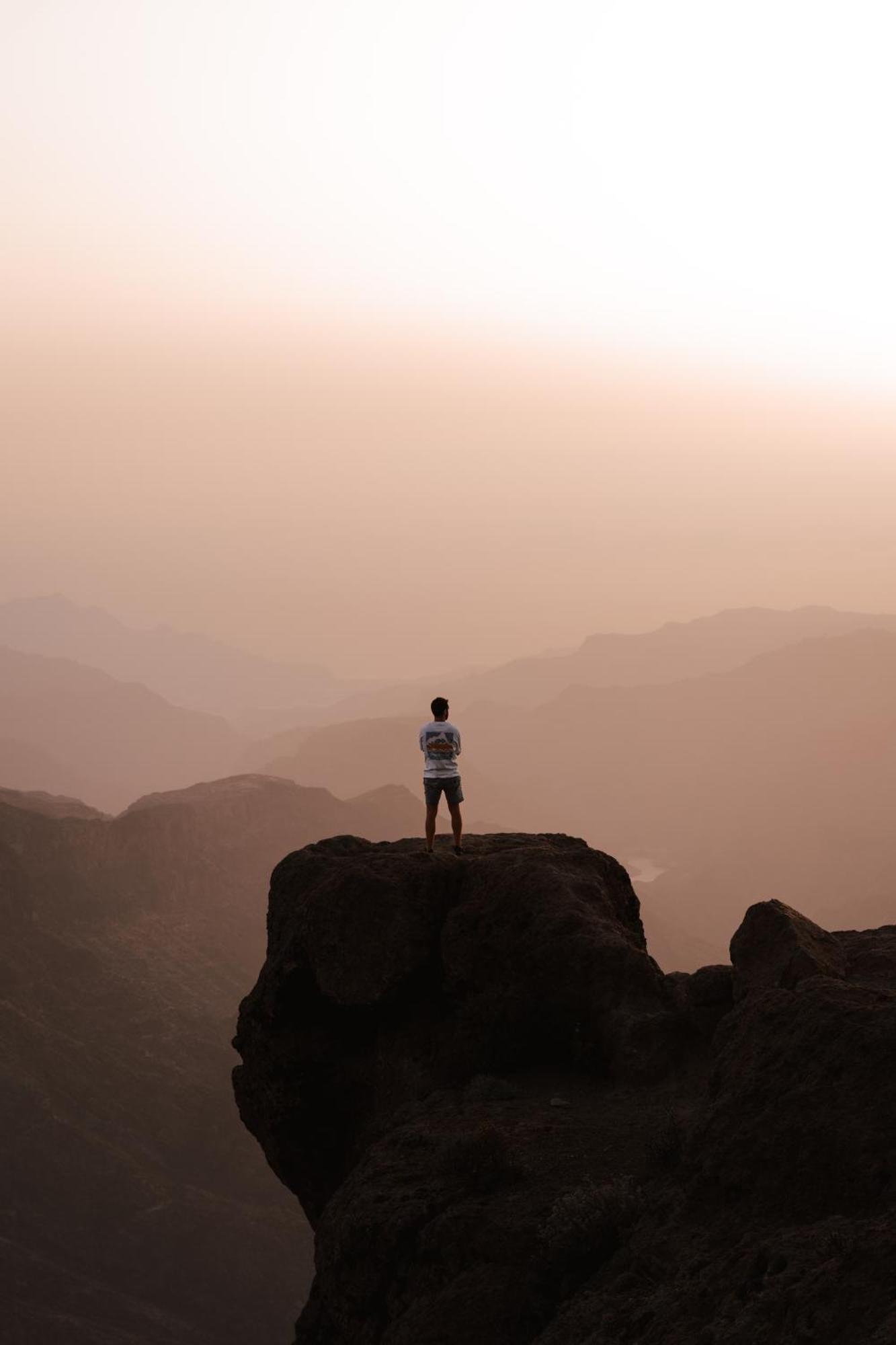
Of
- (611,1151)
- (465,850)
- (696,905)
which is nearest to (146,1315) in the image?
(465,850)

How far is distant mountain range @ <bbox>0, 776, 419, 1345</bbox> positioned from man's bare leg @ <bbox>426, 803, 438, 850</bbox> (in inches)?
2115

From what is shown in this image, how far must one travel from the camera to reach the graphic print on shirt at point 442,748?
18000 millimetres

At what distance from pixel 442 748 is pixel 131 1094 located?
74509mm

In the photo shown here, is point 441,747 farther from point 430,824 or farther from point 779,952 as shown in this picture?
point 779,952

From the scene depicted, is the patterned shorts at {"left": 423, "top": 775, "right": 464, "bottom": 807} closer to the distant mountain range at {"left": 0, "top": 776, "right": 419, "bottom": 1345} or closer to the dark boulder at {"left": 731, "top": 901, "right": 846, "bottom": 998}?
the dark boulder at {"left": 731, "top": 901, "right": 846, "bottom": 998}

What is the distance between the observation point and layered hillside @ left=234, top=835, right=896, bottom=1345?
960 centimetres

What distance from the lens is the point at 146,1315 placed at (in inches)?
2554

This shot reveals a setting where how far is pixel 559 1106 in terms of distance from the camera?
14602mm

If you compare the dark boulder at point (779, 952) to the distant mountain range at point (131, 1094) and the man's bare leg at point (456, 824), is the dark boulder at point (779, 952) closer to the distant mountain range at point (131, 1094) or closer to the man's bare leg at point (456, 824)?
the man's bare leg at point (456, 824)

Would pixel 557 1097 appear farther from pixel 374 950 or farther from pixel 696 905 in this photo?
pixel 696 905

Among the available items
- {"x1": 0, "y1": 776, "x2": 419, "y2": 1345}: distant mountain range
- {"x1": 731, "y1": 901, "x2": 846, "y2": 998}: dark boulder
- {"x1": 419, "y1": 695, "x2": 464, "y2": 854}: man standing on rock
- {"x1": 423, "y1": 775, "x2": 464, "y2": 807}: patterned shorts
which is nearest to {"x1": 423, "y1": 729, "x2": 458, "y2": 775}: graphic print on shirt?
{"x1": 419, "y1": 695, "x2": 464, "y2": 854}: man standing on rock

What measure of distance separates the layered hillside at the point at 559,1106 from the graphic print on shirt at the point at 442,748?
160 centimetres

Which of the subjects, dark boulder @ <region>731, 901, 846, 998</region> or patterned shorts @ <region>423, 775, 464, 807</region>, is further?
patterned shorts @ <region>423, 775, 464, 807</region>

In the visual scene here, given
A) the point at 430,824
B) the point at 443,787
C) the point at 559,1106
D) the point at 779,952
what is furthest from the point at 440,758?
the point at 779,952
